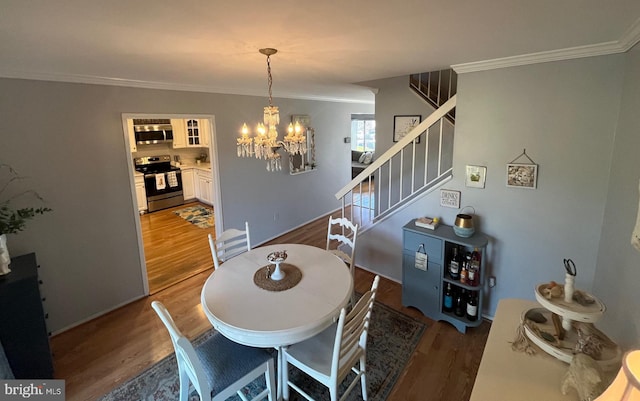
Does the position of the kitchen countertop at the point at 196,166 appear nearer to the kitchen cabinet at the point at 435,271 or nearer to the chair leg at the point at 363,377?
the kitchen cabinet at the point at 435,271

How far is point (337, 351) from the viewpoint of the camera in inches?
66.1

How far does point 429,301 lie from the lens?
9.63 ft

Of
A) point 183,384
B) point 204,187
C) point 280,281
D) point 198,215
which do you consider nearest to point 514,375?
point 280,281

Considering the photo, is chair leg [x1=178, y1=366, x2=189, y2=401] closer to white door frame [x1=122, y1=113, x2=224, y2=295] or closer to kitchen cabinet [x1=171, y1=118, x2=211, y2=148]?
white door frame [x1=122, y1=113, x2=224, y2=295]

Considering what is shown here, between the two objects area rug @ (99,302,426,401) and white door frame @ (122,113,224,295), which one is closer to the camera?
area rug @ (99,302,426,401)

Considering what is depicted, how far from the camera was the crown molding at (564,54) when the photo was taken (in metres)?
1.81

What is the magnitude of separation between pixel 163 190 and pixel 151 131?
1269 mm

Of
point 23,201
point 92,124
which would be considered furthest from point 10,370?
point 92,124

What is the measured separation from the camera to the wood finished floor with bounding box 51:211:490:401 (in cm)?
223

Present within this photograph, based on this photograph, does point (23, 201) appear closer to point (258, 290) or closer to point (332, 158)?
point (258, 290)

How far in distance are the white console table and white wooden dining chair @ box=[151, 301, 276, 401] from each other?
1227 millimetres

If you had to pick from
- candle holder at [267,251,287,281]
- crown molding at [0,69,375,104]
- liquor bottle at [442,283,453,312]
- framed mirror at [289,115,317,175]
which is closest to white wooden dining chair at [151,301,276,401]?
candle holder at [267,251,287,281]

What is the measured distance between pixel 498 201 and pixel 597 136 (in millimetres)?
806

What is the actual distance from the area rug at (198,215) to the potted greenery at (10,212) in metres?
3.15
